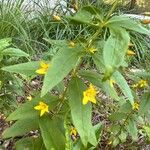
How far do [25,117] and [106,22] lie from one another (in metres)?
0.56

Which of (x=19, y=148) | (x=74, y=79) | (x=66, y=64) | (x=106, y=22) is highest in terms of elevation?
(x=106, y=22)

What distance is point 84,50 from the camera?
1911 millimetres

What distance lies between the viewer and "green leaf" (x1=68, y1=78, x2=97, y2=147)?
1891 mm

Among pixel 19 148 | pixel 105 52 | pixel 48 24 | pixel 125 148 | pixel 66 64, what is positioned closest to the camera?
pixel 105 52

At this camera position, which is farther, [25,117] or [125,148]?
[125,148]

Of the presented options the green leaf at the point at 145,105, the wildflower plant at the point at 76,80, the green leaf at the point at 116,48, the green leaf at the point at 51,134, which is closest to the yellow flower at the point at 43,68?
the wildflower plant at the point at 76,80

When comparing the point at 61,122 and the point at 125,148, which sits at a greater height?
the point at 61,122

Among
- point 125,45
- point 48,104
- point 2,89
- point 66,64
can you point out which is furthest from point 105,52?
point 2,89

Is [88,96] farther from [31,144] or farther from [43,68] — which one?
[31,144]

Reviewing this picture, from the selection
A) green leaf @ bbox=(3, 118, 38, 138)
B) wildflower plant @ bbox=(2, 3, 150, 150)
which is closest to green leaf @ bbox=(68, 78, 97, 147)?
wildflower plant @ bbox=(2, 3, 150, 150)

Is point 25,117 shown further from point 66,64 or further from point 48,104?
point 66,64

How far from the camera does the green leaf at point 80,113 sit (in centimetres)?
189

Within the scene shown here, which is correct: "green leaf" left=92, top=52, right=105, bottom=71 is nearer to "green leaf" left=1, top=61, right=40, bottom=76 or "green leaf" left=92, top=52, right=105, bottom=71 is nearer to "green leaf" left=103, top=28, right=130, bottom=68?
"green leaf" left=103, top=28, right=130, bottom=68

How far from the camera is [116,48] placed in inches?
66.7
